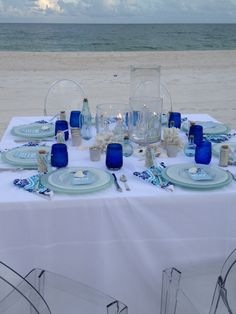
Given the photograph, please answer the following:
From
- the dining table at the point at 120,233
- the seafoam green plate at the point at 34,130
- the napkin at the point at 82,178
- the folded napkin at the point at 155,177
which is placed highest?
the seafoam green plate at the point at 34,130

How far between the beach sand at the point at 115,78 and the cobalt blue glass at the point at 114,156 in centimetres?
344

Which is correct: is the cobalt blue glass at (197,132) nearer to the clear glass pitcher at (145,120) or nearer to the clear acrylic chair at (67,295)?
the clear glass pitcher at (145,120)

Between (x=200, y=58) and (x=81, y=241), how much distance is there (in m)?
11.7

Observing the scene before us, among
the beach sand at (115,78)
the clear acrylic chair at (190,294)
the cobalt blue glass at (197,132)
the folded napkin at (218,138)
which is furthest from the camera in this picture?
the beach sand at (115,78)

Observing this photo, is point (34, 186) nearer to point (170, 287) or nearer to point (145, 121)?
point (170, 287)

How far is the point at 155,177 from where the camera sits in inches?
63.5

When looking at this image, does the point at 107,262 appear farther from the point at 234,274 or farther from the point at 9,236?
the point at 234,274

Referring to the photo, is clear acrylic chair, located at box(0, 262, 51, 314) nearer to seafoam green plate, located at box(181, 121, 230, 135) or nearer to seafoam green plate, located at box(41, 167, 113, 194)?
seafoam green plate, located at box(41, 167, 113, 194)

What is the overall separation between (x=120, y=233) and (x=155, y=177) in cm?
27

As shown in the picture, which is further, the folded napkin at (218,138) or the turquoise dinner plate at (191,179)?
the folded napkin at (218,138)

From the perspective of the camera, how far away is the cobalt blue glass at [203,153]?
1.78 metres

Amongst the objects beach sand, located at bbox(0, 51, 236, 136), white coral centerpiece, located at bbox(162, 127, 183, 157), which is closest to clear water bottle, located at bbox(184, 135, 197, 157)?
white coral centerpiece, located at bbox(162, 127, 183, 157)

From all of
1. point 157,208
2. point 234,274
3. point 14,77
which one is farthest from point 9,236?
point 14,77

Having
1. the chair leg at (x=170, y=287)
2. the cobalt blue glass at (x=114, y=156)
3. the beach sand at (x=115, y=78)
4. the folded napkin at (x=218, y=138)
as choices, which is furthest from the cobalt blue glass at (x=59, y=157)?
the beach sand at (x=115, y=78)
